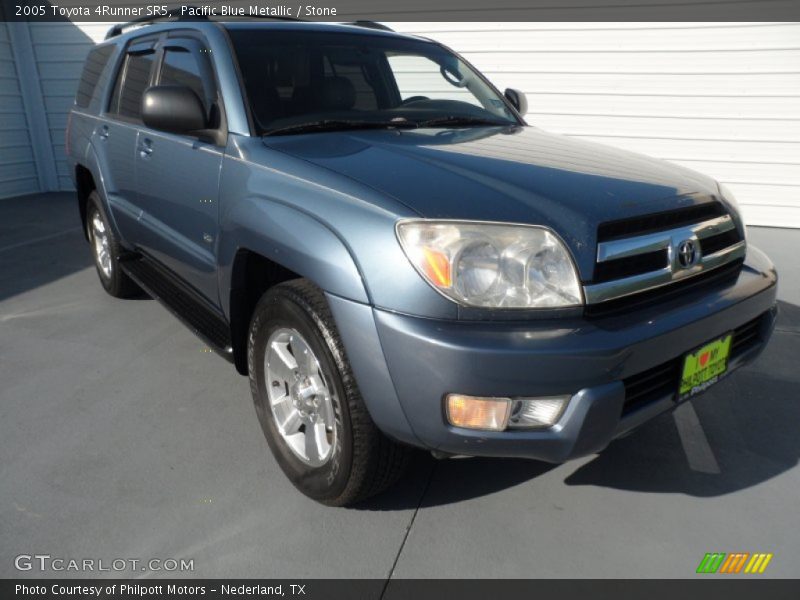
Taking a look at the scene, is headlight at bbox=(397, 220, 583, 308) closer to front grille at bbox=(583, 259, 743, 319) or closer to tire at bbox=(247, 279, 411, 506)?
front grille at bbox=(583, 259, 743, 319)

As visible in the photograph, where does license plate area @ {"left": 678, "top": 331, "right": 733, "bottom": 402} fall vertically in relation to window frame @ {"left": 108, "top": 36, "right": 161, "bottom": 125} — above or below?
below

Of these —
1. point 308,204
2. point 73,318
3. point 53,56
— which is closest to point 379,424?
point 308,204

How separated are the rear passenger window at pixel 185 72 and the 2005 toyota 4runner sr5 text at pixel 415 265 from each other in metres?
0.01

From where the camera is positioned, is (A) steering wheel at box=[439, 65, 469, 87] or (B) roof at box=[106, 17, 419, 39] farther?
(A) steering wheel at box=[439, 65, 469, 87]

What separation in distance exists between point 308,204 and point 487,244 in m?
0.60

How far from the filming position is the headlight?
5.62ft

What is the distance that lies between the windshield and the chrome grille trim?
119cm

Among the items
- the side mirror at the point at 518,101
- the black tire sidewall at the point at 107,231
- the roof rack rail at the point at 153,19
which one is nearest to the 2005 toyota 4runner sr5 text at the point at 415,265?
the roof rack rail at the point at 153,19

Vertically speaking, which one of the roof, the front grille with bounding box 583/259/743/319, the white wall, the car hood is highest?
the roof

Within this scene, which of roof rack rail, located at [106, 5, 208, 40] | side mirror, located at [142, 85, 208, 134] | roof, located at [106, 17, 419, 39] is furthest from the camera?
roof rack rail, located at [106, 5, 208, 40]

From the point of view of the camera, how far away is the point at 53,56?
8.91 metres

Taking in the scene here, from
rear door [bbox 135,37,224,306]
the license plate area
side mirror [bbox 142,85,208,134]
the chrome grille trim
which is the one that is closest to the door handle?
rear door [bbox 135,37,224,306]

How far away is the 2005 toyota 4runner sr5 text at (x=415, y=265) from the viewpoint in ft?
5.61

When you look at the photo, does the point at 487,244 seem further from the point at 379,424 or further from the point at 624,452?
the point at 624,452
